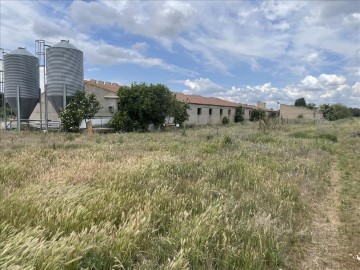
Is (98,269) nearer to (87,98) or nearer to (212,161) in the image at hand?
(212,161)

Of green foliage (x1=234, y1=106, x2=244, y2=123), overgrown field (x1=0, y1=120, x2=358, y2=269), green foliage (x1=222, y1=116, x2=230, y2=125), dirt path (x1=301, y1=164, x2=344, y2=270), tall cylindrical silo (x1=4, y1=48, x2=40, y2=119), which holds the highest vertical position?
tall cylindrical silo (x1=4, y1=48, x2=40, y2=119)

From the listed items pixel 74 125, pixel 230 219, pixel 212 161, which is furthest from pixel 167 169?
pixel 74 125

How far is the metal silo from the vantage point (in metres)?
25.4

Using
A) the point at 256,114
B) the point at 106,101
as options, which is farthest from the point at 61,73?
the point at 256,114

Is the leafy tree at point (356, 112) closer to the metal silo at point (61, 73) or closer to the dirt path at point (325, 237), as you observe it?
the metal silo at point (61, 73)

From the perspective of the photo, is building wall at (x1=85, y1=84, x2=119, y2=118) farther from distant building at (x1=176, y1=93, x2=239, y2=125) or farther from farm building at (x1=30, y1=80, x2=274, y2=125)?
distant building at (x1=176, y1=93, x2=239, y2=125)

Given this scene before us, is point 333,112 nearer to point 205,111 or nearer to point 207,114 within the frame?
point 207,114

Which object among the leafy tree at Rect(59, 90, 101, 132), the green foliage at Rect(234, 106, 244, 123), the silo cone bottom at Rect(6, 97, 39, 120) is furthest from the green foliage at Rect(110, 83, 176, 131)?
the green foliage at Rect(234, 106, 244, 123)

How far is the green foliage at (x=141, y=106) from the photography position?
88.6 ft

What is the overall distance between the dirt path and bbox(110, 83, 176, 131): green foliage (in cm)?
2151

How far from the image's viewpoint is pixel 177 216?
4121mm

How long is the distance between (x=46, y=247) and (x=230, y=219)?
243cm

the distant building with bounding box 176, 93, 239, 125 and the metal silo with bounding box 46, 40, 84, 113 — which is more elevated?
the metal silo with bounding box 46, 40, 84, 113

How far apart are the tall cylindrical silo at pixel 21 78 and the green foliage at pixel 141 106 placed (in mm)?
7797
